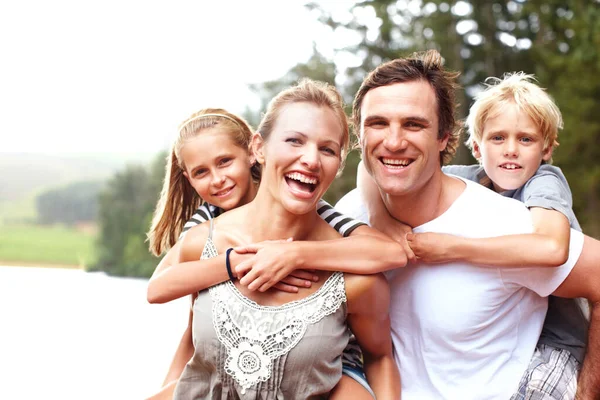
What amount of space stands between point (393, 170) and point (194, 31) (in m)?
12.0

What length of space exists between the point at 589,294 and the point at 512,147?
59cm

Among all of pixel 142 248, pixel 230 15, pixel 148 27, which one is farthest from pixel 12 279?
pixel 230 15

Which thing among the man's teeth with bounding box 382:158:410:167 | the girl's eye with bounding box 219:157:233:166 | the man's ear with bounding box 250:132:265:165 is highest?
the man's ear with bounding box 250:132:265:165

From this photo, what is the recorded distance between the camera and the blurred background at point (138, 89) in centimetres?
1085

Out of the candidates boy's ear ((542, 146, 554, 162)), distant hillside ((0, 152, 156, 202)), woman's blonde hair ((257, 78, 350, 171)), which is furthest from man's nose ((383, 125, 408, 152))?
distant hillside ((0, 152, 156, 202))

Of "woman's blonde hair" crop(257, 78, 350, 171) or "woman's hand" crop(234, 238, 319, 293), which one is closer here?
"woman's hand" crop(234, 238, 319, 293)

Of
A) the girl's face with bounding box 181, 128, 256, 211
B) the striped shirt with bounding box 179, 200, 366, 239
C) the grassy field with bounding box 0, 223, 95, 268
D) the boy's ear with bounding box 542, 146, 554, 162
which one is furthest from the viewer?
the grassy field with bounding box 0, 223, 95, 268

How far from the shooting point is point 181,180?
9.03 feet

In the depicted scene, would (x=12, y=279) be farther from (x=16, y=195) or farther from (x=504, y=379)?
(x=504, y=379)

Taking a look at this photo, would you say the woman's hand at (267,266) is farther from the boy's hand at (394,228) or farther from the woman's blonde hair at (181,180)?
the woman's blonde hair at (181,180)

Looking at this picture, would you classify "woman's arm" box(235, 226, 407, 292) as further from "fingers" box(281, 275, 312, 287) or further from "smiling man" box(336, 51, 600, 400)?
"smiling man" box(336, 51, 600, 400)

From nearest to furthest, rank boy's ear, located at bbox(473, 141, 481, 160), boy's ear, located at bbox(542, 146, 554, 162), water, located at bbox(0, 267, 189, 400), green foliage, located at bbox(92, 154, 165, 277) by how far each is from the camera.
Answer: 1. boy's ear, located at bbox(542, 146, 554, 162)
2. boy's ear, located at bbox(473, 141, 481, 160)
3. water, located at bbox(0, 267, 189, 400)
4. green foliage, located at bbox(92, 154, 165, 277)

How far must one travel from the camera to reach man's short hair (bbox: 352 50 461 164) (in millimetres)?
2371

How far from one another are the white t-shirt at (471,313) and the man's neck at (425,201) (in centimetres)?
3
